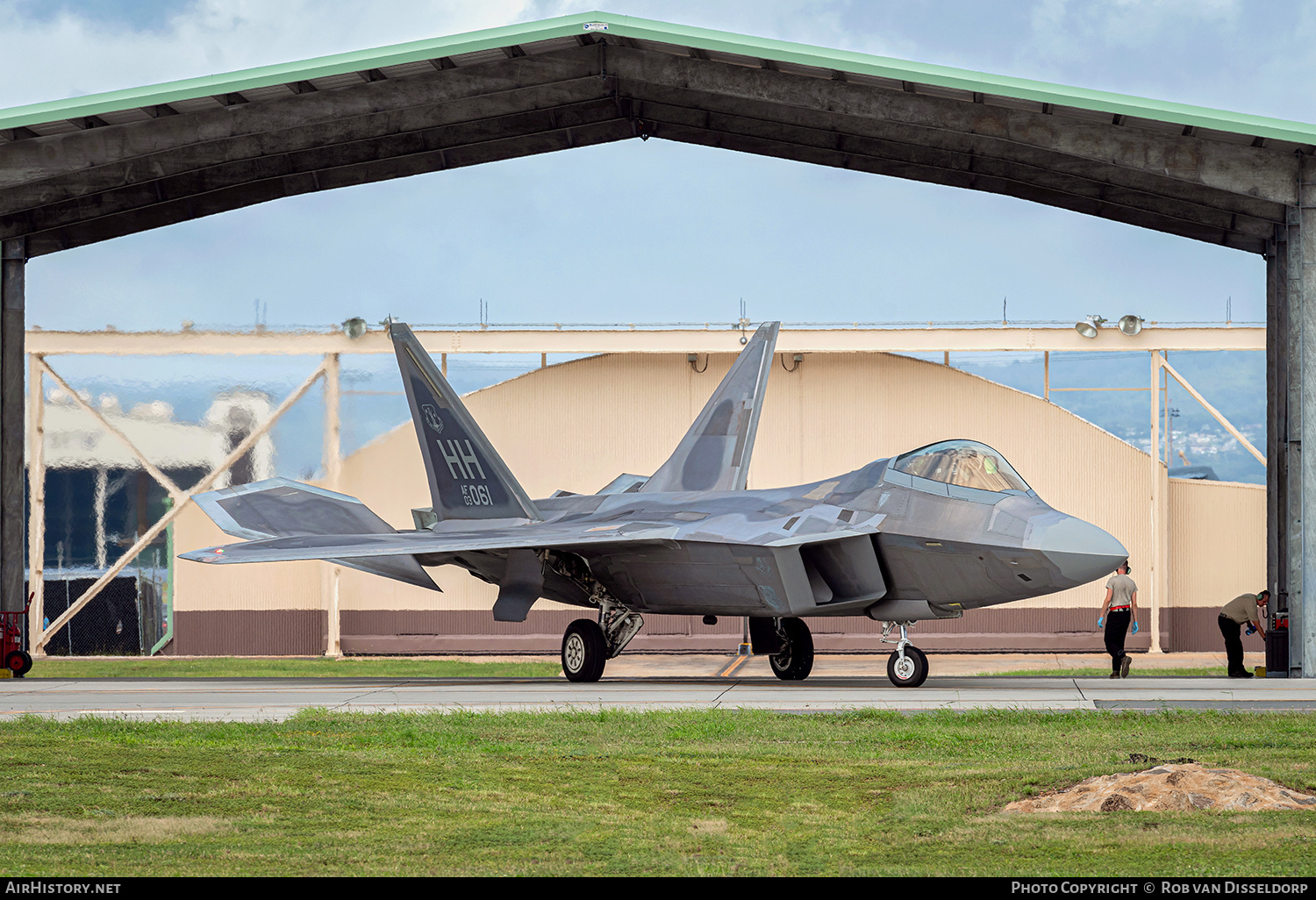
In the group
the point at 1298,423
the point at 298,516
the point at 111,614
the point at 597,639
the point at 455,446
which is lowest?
the point at 111,614

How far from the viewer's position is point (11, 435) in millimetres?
18609

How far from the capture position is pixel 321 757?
25.9 feet

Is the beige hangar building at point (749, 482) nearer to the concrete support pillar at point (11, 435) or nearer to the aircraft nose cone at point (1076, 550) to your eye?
the concrete support pillar at point (11, 435)

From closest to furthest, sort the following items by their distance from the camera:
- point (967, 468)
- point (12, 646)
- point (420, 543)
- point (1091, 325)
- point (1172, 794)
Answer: point (1172, 794), point (967, 468), point (420, 543), point (12, 646), point (1091, 325)

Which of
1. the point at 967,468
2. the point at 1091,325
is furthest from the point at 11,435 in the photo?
the point at 1091,325

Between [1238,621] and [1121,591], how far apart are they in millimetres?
1641

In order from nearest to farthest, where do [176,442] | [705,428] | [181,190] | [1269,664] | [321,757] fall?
[321,757], [1269,664], [705,428], [181,190], [176,442]

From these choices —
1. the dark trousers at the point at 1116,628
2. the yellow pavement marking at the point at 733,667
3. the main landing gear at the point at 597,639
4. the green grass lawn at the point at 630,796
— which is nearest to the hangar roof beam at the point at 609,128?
the dark trousers at the point at 1116,628

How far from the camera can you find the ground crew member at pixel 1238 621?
659 inches

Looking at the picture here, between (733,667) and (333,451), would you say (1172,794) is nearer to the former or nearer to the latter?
(733,667)

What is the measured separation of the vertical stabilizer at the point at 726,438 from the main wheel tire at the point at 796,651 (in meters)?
2.36
